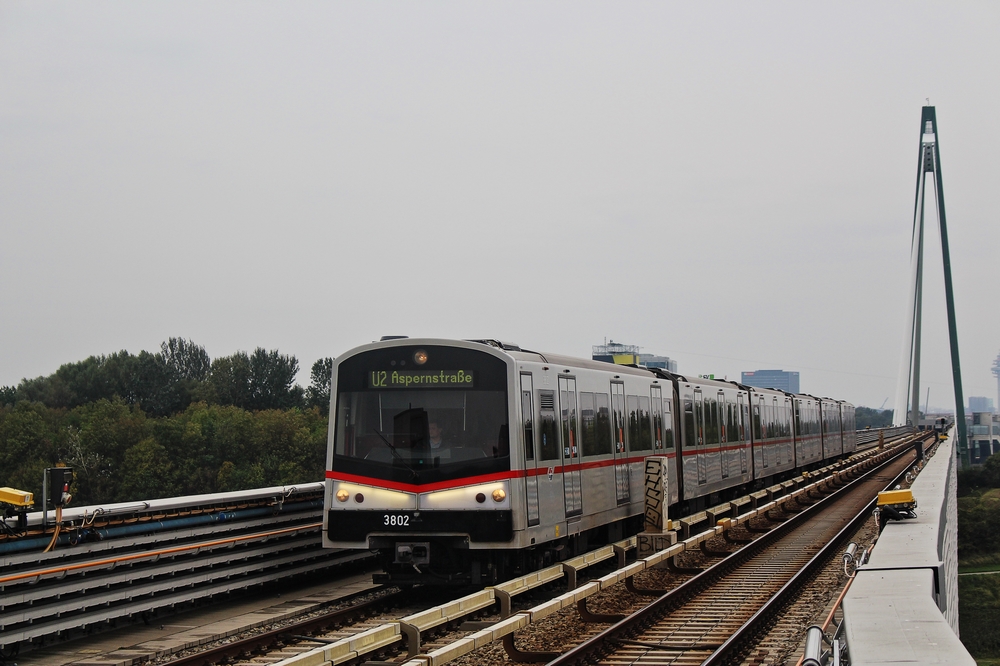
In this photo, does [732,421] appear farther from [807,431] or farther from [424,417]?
[807,431]

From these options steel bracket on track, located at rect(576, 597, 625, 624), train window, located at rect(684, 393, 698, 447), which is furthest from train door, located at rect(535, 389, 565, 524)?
train window, located at rect(684, 393, 698, 447)

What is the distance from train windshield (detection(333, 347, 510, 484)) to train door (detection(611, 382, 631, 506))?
13.5 feet

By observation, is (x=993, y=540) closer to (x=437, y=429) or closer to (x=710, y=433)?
(x=710, y=433)

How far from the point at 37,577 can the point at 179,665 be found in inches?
63.9

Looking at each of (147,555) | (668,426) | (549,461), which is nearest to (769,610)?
(549,461)

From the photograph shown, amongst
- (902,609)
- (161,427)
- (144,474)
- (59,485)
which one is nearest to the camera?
(902,609)

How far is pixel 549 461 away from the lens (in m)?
13.0

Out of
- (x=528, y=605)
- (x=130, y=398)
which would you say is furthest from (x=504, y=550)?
(x=130, y=398)

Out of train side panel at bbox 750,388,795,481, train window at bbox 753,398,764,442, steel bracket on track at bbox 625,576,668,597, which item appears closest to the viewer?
steel bracket on track at bbox 625,576,668,597

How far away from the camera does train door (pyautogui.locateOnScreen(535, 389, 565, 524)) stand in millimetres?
12695

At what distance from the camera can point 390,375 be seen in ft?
40.3

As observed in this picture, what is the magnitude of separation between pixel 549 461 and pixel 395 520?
6.78ft

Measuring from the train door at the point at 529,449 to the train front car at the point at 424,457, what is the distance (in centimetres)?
34

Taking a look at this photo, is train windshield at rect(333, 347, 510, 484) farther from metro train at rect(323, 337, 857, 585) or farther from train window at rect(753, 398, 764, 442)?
train window at rect(753, 398, 764, 442)
